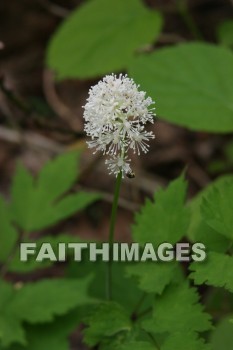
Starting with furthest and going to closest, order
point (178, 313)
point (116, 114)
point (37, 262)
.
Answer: point (37, 262) → point (178, 313) → point (116, 114)

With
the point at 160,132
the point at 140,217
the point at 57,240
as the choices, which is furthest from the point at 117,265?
the point at 160,132

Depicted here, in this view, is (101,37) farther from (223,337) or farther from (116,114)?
(116,114)

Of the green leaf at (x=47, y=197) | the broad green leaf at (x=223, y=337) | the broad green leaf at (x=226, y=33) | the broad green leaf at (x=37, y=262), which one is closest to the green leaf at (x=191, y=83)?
the green leaf at (x=47, y=197)

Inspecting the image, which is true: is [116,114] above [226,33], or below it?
below

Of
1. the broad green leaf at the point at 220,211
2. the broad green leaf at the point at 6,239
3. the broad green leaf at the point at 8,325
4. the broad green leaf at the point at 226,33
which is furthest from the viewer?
the broad green leaf at the point at 226,33

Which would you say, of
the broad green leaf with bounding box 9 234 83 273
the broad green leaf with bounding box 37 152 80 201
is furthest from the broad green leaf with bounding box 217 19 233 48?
the broad green leaf with bounding box 9 234 83 273

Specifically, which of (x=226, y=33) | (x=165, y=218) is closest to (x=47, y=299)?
(x=165, y=218)

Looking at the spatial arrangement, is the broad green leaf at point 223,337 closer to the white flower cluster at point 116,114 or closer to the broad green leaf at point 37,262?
the broad green leaf at point 37,262
